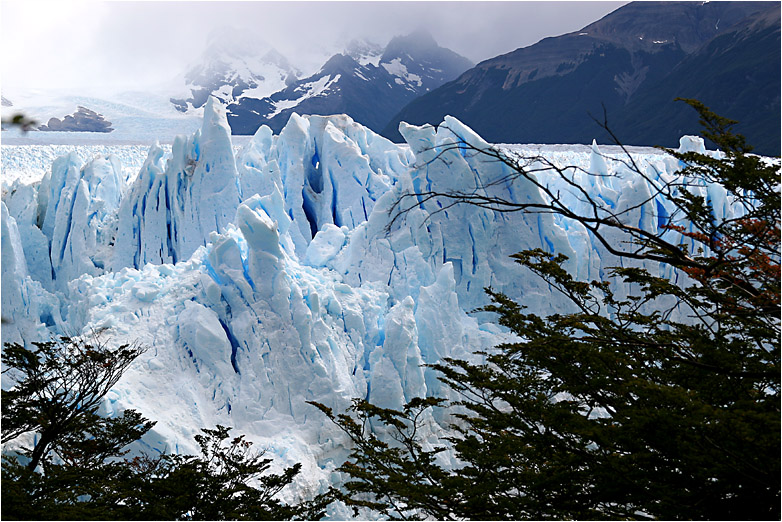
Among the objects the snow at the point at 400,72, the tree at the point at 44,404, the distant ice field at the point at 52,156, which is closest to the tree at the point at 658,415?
the tree at the point at 44,404

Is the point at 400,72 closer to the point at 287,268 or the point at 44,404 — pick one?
the point at 287,268

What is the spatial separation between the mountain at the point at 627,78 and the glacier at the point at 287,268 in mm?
25132

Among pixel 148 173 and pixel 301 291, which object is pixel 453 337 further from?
pixel 148 173

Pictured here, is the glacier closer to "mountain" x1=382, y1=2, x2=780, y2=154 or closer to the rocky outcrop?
the rocky outcrop

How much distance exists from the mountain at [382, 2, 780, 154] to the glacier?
2513 cm

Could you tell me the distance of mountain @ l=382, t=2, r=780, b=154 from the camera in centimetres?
4131

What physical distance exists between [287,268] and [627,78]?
44360 mm

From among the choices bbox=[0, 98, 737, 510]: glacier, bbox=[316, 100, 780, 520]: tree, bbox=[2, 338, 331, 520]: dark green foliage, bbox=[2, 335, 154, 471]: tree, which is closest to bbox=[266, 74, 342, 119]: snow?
bbox=[0, 98, 737, 510]: glacier

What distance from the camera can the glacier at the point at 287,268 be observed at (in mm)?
9805

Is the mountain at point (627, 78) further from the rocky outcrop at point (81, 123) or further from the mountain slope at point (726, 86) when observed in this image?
the rocky outcrop at point (81, 123)

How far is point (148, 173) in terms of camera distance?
19266 millimetres

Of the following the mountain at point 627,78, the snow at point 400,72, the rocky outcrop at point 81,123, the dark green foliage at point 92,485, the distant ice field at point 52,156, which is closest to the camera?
the dark green foliage at point 92,485

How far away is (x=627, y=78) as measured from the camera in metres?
48.1

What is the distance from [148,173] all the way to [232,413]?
39.5 ft
